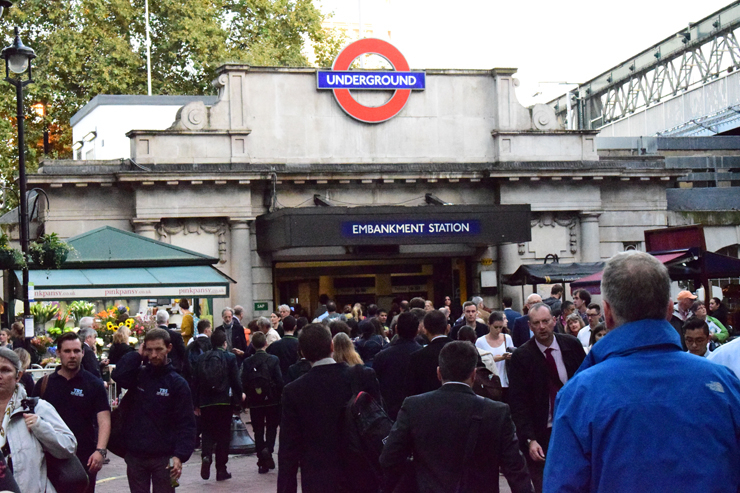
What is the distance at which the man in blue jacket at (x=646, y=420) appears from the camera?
3.15 metres

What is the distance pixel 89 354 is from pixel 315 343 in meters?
6.10

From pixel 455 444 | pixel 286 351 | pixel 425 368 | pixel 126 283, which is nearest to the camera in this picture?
pixel 455 444

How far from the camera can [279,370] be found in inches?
493

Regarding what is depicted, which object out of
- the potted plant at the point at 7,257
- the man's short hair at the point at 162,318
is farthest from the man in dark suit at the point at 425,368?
the potted plant at the point at 7,257

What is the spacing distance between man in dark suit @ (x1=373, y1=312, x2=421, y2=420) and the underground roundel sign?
18.5 meters

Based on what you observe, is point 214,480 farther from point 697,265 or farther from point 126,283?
point 697,265

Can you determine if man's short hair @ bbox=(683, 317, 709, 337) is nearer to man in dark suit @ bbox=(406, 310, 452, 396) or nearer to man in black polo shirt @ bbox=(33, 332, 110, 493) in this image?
man in dark suit @ bbox=(406, 310, 452, 396)

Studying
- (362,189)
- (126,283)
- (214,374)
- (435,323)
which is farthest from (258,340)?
(362,189)

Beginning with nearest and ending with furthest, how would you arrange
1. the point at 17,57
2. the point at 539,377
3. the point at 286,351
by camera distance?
the point at 539,377
the point at 286,351
the point at 17,57

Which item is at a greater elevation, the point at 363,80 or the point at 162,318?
the point at 363,80

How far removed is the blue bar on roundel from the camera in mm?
27156

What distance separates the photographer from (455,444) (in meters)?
5.47

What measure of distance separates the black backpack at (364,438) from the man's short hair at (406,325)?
2678 mm

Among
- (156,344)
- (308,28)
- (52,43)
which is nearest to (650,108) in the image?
(308,28)
